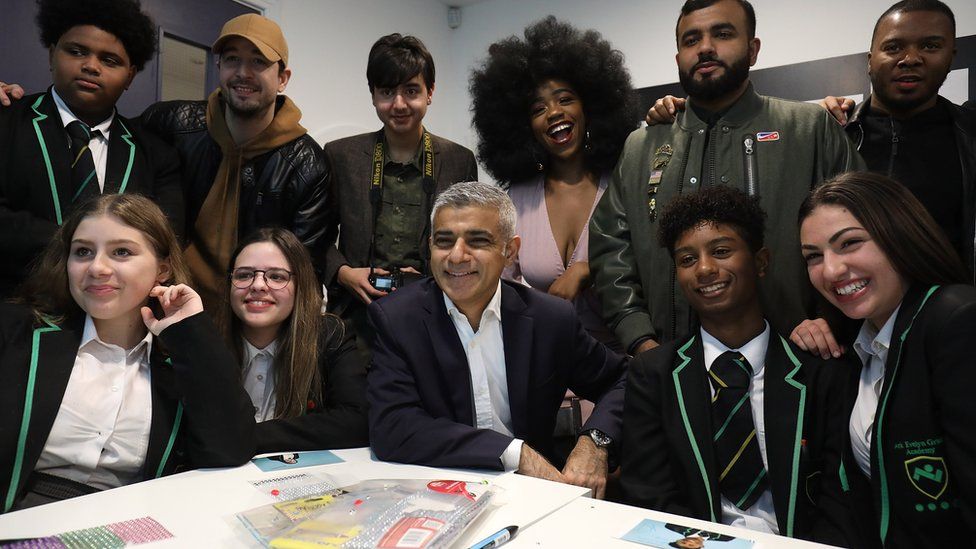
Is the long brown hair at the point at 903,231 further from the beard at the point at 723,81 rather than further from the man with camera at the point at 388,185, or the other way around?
the man with camera at the point at 388,185

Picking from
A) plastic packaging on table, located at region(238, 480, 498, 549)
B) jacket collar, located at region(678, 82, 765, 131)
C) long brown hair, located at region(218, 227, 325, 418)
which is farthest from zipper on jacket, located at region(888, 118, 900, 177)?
long brown hair, located at region(218, 227, 325, 418)

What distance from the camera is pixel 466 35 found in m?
6.29

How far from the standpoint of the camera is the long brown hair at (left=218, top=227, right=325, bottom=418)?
244 cm

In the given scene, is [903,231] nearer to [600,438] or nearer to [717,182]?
[717,182]

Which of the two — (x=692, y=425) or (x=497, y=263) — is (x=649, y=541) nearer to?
(x=692, y=425)

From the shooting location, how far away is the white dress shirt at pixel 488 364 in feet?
7.59

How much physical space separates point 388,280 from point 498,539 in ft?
5.47

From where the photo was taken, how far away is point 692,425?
2.01m

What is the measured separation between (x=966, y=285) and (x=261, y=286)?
2.15 metres

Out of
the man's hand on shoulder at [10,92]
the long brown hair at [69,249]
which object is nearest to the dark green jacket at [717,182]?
the long brown hair at [69,249]

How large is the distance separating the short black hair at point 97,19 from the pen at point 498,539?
2.58 metres

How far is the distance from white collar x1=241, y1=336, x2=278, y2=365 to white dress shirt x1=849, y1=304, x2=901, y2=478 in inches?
74.0

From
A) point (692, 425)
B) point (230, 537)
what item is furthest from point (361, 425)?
point (692, 425)

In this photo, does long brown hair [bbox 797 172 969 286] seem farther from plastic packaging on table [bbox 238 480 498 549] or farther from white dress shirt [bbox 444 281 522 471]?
plastic packaging on table [bbox 238 480 498 549]
